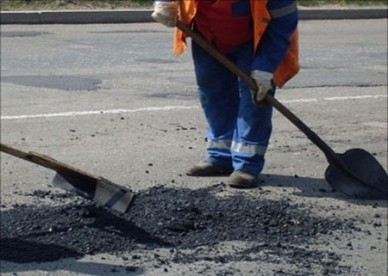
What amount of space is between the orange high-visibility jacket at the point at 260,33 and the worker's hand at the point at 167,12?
0.21 meters

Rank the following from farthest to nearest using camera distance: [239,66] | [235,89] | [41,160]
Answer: [235,89]
[239,66]
[41,160]

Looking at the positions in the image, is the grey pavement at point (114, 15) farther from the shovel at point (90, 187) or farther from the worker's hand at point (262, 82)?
the shovel at point (90, 187)

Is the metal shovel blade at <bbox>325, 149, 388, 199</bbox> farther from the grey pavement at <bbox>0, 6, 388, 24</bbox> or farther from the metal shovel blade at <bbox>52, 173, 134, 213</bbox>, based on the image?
the grey pavement at <bbox>0, 6, 388, 24</bbox>

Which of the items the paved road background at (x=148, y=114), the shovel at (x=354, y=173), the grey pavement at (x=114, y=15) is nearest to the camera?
the shovel at (x=354, y=173)

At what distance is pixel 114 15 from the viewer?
612 inches

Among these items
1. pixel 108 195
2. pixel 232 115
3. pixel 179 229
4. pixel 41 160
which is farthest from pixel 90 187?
pixel 232 115

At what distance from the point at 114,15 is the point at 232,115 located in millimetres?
8810

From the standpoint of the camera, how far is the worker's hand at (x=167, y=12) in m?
6.21

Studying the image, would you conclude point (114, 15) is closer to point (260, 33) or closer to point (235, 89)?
point (235, 89)

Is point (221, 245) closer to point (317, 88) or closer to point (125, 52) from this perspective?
point (317, 88)

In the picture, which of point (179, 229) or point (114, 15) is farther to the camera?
point (114, 15)

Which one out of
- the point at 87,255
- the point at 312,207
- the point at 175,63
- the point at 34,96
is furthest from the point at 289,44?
the point at 175,63

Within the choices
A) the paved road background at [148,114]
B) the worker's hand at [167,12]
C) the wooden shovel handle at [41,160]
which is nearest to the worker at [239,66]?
the worker's hand at [167,12]

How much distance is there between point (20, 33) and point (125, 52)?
1.85 m
